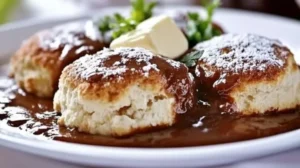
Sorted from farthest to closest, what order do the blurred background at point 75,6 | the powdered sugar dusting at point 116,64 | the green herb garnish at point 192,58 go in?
the blurred background at point 75,6
the green herb garnish at point 192,58
the powdered sugar dusting at point 116,64

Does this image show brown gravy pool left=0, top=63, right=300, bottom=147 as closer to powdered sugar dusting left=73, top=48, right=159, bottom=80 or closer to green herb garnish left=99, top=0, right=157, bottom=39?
powdered sugar dusting left=73, top=48, right=159, bottom=80

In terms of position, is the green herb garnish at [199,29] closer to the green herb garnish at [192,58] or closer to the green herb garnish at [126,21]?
the green herb garnish at [126,21]

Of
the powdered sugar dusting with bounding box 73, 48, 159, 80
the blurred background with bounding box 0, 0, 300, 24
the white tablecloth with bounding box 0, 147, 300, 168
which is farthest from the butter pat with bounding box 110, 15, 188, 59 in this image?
the blurred background with bounding box 0, 0, 300, 24

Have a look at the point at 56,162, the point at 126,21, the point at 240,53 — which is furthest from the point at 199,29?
the point at 56,162

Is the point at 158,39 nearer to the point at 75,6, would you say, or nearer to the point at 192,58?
the point at 192,58

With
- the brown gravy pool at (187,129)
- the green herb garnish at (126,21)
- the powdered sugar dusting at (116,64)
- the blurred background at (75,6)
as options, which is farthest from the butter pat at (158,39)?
the blurred background at (75,6)

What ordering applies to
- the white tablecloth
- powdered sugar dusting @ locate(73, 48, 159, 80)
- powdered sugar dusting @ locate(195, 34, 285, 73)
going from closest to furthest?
the white tablecloth → powdered sugar dusting @ locate(73, 48, 159, 80) → powdered sugar dusting @ locate(195, 34, 285, 73)

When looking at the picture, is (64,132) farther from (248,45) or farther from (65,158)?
(248,45)

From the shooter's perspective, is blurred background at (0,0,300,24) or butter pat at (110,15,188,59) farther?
blurred background at (0,0,300,24)
